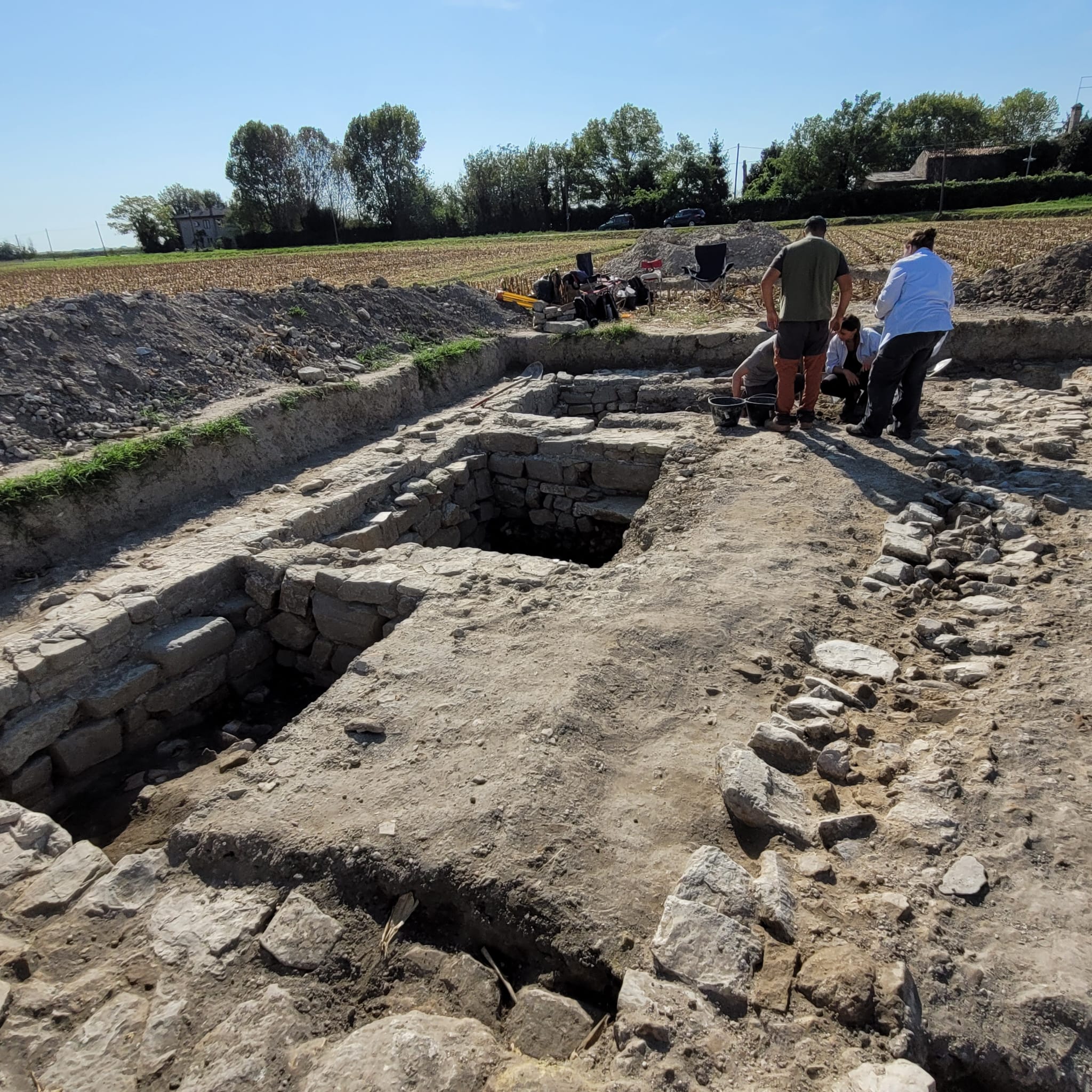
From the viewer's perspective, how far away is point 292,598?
5027mm

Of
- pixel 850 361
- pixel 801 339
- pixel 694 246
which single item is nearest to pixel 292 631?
pixel 801 339

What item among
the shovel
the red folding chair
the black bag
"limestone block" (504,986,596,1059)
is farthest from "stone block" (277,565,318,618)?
the red folding chair

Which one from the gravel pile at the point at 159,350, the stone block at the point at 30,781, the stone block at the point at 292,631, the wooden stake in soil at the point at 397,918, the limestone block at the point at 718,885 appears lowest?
the stone block at the point at 30,781

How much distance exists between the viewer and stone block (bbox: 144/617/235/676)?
4527mm

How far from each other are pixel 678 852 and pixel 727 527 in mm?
2885

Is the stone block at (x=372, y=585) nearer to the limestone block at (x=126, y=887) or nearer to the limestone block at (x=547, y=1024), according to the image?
the limestone block at (x=126, y=887)

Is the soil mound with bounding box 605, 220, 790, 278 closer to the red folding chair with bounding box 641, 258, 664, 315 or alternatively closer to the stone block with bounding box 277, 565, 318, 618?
the red folding chair with bounding box 641, 258, 664, 315

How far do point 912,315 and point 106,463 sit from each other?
6324 mm

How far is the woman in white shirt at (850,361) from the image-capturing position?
686 centimetres

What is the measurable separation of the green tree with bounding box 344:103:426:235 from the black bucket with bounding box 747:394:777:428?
54.8m

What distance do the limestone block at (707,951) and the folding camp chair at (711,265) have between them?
498 inches

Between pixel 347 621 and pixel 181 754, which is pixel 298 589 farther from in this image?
pixel 181 754

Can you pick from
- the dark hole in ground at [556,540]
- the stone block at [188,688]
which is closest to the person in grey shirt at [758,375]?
the dark hole in ground at [556,540]

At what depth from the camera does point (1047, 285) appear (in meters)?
8.91
